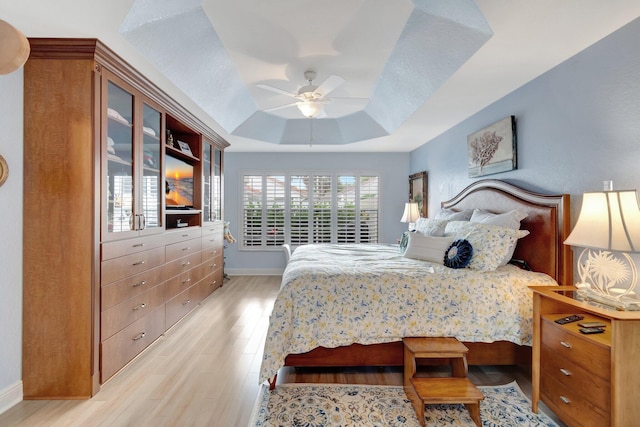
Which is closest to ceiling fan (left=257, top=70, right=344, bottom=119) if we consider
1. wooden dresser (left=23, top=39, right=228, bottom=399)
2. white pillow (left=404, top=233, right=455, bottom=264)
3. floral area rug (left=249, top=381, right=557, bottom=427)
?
wooden dresser (left=23, top=39, right=228, bottom=399)

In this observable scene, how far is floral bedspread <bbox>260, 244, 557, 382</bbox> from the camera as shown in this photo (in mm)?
2324

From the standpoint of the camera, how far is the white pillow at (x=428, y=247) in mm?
2928

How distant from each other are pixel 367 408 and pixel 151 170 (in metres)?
2.77

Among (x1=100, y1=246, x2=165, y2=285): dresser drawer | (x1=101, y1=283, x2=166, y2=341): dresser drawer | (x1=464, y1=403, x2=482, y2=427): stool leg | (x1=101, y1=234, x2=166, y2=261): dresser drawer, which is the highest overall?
(x1=101, y1=234, x2=166, y2=261): dresser drawer

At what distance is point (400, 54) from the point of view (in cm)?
303

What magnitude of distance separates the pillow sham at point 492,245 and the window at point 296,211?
3598mm

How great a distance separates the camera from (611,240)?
1668mm

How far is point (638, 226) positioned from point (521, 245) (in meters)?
1.25

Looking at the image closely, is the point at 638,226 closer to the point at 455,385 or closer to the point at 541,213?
the point at 541,213

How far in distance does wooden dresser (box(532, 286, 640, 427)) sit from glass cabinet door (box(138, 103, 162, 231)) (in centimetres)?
320

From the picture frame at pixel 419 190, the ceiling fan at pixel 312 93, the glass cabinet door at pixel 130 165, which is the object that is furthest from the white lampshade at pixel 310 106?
the picture frame at pixel 419 190

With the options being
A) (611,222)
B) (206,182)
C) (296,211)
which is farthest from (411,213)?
(611,222)

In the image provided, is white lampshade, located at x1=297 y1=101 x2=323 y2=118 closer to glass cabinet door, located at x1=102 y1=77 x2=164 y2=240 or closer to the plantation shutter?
glass cabinet door, located at x1=102 y1=77 x2=164 y2=240

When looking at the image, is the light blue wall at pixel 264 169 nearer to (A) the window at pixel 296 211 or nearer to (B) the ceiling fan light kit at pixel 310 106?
(A) the window at pixel 296 211
